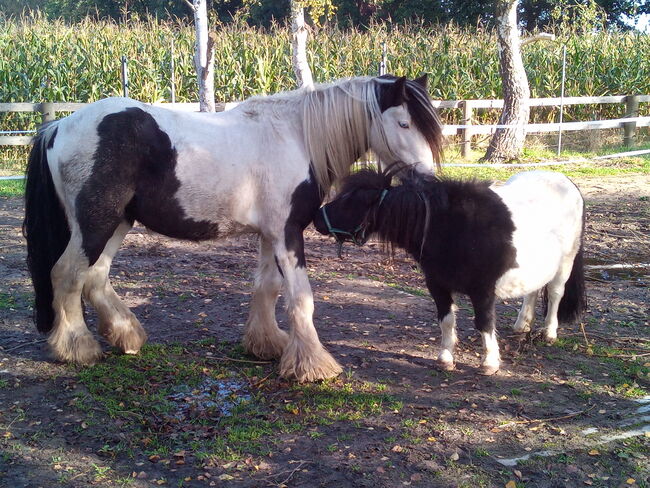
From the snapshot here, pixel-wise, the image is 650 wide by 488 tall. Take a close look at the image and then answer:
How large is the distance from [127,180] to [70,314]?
3.38 feet

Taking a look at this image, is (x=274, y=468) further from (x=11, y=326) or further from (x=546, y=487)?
(x=11, y=326)

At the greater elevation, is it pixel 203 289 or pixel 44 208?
pixel 44 208

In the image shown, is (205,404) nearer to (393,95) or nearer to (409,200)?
(409,200)

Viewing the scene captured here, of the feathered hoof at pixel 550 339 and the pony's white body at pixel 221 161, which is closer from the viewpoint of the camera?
the pony's white body at pixel 221 161

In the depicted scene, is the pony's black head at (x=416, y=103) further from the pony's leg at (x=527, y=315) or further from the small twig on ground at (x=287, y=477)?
the small twig on ground at (x=287, y=477)

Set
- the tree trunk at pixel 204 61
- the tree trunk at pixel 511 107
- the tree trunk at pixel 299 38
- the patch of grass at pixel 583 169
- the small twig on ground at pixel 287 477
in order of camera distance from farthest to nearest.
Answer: the tree trunk at pixel 511 107
the patch of grass at pixel 583 169
the tree trunk at pixel 299 38
the tree trunk at pixel 204 61
the small twig on ground at pixel 287 477

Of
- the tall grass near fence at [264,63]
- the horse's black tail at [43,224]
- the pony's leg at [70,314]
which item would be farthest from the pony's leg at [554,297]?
the tall grass near fence at [264,63]

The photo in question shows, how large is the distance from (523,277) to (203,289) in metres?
3.08

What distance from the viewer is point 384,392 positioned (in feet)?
13.1

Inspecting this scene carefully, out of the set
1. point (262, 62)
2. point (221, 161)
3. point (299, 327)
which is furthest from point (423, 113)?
point (262, 62)

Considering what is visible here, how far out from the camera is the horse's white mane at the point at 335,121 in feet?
13.6

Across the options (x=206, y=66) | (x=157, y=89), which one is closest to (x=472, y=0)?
(x=157, y=89)

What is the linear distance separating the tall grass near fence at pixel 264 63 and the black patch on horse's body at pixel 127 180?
1067 cm

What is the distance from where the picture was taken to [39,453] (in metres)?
3.21
